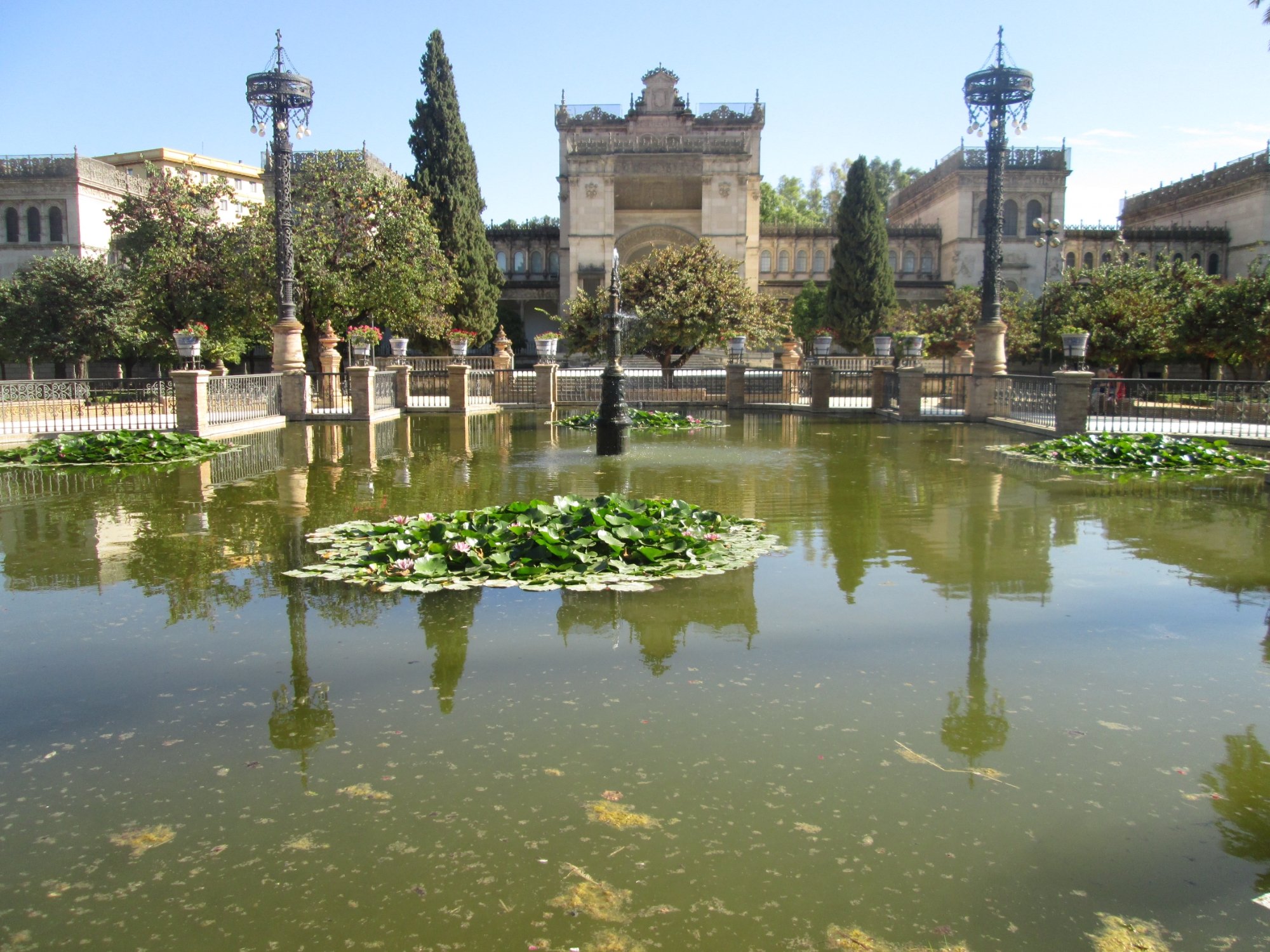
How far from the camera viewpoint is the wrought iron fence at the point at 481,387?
30.3 meters

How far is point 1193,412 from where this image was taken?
2222cm

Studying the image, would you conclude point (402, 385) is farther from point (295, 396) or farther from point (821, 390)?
point (821, 390)

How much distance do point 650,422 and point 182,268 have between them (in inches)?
855

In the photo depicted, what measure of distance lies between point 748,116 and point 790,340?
24397 mm

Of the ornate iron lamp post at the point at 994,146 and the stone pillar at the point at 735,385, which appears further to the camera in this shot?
the stone pillar at the point at 735,385

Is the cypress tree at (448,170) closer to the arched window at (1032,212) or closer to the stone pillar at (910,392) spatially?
the stone pillar at (910,392)

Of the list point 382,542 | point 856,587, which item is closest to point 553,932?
point 856,587

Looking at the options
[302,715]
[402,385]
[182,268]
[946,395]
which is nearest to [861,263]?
[946,395]

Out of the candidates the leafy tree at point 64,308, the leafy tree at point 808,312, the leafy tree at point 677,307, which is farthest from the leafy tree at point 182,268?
the leafy tree at point 808,312

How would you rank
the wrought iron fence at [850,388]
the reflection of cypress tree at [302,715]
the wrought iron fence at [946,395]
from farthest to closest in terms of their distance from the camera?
the wrought iron fence at [850,388]
the wrought iron fence at [946,395]
the reflection of cypress tree at [302,715]

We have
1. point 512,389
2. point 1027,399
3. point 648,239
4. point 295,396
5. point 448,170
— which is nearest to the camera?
point 1027,399

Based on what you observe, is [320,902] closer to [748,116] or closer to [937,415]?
[937,415]

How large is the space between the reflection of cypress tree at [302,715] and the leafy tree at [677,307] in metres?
27.4

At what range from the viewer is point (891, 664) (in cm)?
546
